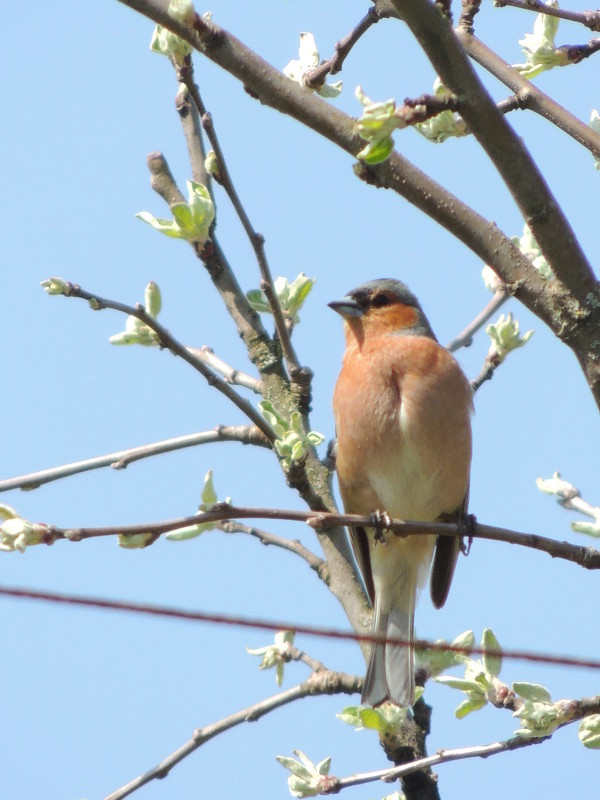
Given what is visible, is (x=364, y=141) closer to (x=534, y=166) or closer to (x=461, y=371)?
(x=534, y=166)

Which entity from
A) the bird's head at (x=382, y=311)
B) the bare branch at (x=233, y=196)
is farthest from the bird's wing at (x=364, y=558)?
the bare branch at (x=233, y=196)

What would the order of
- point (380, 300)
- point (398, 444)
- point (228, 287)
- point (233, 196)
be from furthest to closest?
point (380, 300), point (228, 287), point (398, 444), point (233, 196)

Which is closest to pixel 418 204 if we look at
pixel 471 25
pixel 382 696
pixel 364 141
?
pixel 364 141

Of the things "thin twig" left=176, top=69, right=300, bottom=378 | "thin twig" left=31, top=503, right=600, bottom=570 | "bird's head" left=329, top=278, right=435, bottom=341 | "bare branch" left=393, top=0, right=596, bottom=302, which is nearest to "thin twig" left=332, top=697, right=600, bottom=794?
"thin twig" left=31, top=503, right=600, bottom=570

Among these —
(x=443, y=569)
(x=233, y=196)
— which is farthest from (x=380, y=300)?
(x=233, y=196)

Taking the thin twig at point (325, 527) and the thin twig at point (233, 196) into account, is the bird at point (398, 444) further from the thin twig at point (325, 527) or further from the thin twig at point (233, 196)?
the thin twig at point (325, 527)

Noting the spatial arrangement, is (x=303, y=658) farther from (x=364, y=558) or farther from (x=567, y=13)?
(x=567, y=13)

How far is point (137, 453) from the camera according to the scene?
3734 mm

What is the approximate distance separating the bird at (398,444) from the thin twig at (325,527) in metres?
1.41

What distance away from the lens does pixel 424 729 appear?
13.0 ft

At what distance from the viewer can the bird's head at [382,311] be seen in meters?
5.12

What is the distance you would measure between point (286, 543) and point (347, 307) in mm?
1467

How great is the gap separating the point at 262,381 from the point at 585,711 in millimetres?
2068

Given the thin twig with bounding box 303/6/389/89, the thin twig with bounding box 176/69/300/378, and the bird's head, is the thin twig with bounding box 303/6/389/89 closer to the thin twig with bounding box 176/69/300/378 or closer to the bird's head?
the thin twig with bounding box 176/69/300/378
